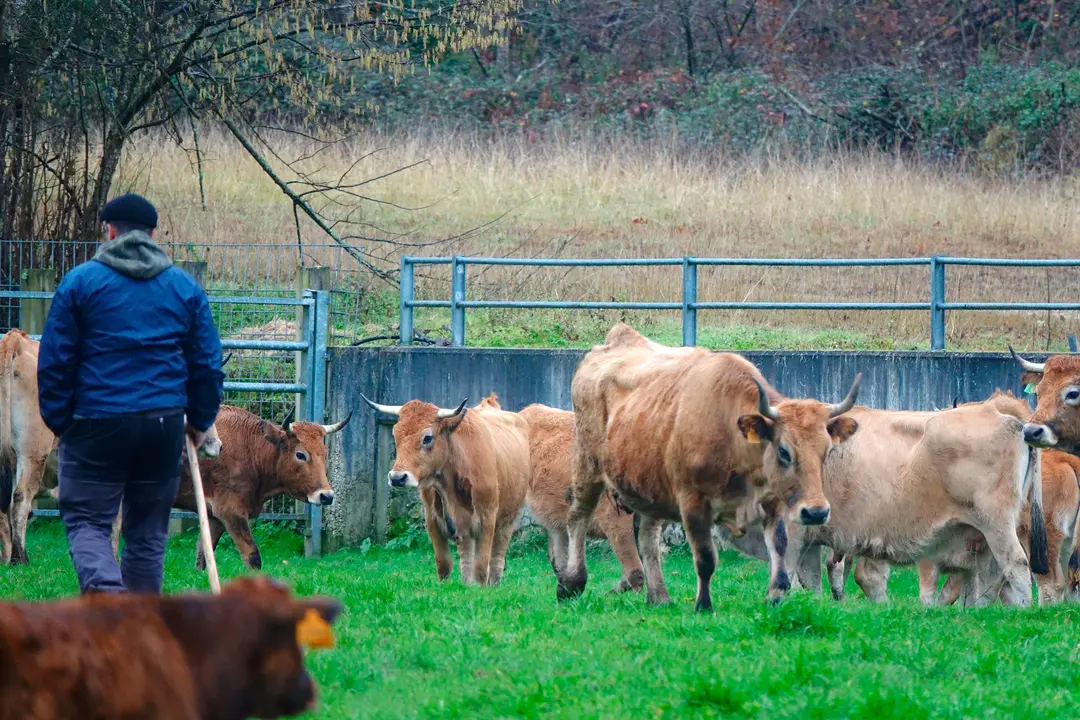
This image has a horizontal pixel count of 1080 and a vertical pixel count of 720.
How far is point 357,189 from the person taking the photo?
24766 millimetres

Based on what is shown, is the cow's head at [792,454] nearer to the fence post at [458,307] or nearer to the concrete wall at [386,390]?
the concrete wall at [386,390]

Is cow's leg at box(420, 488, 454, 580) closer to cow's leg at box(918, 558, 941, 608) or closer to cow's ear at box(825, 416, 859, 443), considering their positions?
cow's ear at box(825, 416, 859, 443)

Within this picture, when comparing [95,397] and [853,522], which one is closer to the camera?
[95,397]

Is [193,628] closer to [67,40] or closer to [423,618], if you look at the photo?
[423,618]

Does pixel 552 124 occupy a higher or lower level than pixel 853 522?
higher

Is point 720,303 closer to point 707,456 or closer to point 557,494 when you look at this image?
point 557,494

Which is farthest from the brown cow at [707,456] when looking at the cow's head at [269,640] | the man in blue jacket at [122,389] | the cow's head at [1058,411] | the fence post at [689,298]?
the cow's head at [269,640]

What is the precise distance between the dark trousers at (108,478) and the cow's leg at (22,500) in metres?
5.83

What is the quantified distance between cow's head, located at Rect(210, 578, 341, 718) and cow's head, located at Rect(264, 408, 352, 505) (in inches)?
362

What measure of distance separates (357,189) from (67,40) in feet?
30.1

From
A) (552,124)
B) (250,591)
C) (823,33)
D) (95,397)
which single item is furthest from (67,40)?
(823,33)

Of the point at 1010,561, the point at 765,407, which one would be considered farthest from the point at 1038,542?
the point at 765,407

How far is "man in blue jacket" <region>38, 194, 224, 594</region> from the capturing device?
6441 mm

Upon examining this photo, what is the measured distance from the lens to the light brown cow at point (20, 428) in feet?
40.2
